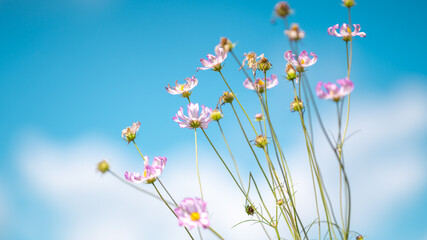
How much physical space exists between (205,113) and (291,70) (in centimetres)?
31

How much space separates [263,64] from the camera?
1193mm

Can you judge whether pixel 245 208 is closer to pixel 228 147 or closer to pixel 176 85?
pixel 228 147

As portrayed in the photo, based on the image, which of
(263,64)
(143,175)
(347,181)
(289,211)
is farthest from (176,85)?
(347,181)

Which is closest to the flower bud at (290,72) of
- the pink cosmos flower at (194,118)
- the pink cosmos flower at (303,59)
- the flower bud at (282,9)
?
the pink cosmos flower at (303,59)

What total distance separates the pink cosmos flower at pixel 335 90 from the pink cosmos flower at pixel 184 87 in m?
0.56

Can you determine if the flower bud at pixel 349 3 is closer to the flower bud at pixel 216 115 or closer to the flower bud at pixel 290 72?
the flower bud at pixel 290 72

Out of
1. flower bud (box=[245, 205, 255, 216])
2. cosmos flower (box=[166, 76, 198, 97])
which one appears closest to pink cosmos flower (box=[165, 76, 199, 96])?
cosmos flower (box=[166, 76, 198, 97])

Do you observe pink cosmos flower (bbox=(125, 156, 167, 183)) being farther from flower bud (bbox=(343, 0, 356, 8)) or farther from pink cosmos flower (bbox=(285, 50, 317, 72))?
flower bud (bbox=(343, 0, 356, 8))

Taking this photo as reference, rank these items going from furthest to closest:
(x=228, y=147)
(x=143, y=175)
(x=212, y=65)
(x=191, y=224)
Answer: (x=212, y=65) < (x=228, y=147) < (x=143, y=175) < (x=191, y=224)

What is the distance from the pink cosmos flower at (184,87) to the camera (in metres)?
1.23

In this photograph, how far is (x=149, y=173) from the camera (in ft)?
2.96

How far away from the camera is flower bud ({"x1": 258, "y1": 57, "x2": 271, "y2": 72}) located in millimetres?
1191

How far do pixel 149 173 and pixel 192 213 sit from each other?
19 cm

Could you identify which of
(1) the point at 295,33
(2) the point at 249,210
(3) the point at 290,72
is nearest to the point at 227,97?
(3) the point at 290,72
